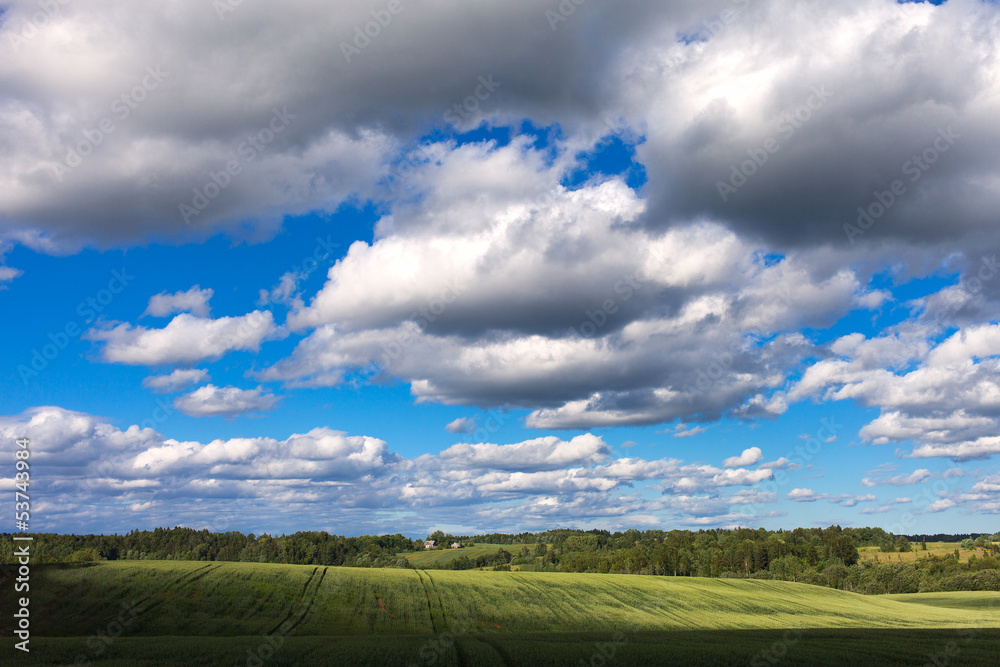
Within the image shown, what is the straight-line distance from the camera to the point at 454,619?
6041 centimetres

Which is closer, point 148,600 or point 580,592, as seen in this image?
point 148,600

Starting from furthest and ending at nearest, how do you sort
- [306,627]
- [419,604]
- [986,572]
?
1. [986,572]
2. [419,604]
3. [306,627]

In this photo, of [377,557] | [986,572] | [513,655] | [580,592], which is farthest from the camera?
[377,557]

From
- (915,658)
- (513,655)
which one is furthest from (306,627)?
(915,658)

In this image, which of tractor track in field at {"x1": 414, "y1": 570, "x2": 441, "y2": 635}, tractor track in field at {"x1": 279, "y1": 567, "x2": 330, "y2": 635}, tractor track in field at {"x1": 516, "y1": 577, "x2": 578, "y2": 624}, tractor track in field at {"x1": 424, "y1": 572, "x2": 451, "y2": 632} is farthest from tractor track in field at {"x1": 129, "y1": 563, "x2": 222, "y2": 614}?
tractor track in field at {"x1": 516, "y1": 577, "x2": 578, "y2": 624}

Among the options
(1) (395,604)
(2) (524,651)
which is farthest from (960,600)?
(2) (524,651)

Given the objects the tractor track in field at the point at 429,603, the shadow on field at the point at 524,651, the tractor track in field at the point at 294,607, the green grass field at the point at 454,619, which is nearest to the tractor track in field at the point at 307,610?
the green grass field at the point at 454,619

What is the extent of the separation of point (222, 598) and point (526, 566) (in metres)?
140

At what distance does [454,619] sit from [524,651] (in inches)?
1098

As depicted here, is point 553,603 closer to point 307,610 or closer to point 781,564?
point 307,610

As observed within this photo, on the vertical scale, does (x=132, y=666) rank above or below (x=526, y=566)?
above

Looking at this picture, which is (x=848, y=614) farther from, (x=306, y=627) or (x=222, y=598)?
(x=222, y=598)

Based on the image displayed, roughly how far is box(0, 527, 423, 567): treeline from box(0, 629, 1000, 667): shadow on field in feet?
429

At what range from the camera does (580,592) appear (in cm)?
7956
